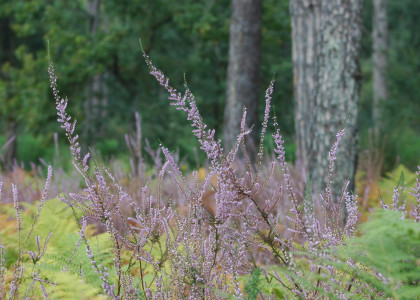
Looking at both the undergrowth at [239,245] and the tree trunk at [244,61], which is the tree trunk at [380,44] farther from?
the undergrowth at [239,245]

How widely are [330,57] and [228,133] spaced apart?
14.9ft

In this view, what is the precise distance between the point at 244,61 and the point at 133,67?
306 inches

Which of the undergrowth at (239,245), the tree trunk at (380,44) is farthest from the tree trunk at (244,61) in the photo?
the tree trunk at (380,44)

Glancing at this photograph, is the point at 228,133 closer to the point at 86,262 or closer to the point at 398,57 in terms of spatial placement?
the point at 86,262

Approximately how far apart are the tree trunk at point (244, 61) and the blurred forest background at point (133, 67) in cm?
221

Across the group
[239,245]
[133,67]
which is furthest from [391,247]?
[133,67]

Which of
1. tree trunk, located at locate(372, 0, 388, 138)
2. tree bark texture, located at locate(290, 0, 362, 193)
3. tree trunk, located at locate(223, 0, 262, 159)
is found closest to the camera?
tree bark texture, located at locate(290, 0, 362, 193)

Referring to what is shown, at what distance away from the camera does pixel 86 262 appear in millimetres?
2334

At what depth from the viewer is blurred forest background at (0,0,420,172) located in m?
13.5

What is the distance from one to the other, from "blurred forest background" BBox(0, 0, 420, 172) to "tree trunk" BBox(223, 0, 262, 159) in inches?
86.9

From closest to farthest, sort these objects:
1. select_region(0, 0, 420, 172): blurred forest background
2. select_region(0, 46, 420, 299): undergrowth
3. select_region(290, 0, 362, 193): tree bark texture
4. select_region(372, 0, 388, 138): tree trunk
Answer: select_region(0, 46, 420, 299): undergrowth → select_region(290, 0, 362, 193): tree bark texture → select_region(0, 0, 420, 172): blurred forest background → select_region(372, 0, 388, 138): tree trunk

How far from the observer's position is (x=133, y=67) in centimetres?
1619

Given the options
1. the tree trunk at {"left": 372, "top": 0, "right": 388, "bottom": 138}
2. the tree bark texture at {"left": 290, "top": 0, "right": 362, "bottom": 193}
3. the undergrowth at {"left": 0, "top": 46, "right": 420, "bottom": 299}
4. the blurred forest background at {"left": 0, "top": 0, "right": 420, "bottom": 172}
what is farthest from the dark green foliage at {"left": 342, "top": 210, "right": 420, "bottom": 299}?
the tree trunk at {"left": 372, "top": 0, "right": 388, "bottom": 138}

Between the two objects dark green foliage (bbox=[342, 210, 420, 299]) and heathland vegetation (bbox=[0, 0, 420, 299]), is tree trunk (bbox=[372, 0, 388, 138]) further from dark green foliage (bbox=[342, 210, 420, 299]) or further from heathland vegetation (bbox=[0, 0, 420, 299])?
dark green foliage (bbox=[342, 210, 420, 299])
